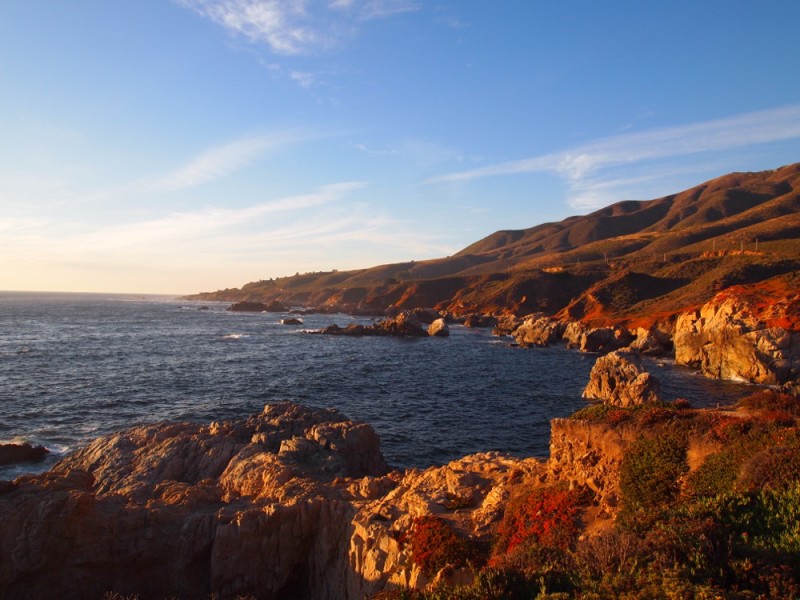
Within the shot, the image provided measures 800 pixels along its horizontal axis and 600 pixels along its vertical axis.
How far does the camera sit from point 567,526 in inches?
577

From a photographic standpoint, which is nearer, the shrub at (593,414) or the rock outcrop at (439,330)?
the shrub at (593,414)

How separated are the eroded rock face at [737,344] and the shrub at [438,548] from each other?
4882 centimetres

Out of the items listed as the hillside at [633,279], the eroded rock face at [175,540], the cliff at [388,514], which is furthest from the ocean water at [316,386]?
the hillside at [633,279]

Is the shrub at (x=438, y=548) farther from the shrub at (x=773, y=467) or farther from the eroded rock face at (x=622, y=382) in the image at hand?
the eroded rock face at (x=622, y=382)

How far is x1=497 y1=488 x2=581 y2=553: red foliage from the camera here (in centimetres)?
1409

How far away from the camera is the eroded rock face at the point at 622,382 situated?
1623 inches

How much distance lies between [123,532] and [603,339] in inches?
2751

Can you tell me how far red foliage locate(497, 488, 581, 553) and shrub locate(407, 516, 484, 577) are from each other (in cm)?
93

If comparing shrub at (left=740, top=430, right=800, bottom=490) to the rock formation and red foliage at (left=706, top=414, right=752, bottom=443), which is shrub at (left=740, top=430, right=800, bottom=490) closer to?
red foliage at (left=706, top=414, right=752, bottom=443)

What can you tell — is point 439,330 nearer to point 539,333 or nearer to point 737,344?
point 539,333

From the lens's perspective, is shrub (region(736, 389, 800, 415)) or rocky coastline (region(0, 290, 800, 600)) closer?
rocky coastline (region(0, 290, 800, 600))

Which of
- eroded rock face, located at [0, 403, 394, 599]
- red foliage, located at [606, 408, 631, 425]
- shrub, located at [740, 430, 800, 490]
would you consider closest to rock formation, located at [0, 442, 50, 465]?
eroded rock face, located at [0, 403, 394, 599]

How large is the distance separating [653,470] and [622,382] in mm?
30299

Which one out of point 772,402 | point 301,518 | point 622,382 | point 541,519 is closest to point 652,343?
point 622,382
